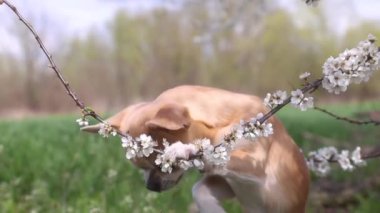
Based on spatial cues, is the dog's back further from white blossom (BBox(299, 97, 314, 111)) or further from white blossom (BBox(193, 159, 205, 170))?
white blossom (BBox(299, 97, 314, 111))

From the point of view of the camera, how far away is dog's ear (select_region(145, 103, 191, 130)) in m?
1.76

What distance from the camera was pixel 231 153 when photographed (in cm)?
189

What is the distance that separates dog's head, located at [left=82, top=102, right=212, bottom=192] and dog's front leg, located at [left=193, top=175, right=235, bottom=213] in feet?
0.34

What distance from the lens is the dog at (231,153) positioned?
1.86 meters

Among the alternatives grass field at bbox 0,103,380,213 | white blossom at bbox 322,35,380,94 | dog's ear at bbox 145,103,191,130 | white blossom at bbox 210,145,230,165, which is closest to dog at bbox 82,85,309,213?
dog's ear at bbox 145,103,191,130

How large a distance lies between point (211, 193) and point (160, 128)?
360 millimetres

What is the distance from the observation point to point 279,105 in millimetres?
1823

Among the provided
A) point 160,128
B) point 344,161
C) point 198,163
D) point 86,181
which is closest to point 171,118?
point 160,128

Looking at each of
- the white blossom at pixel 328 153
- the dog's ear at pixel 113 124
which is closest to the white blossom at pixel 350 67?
the dog's ear at pixel 113 124

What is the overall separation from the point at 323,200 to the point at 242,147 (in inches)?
131

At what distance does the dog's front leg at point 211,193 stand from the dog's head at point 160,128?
0.34ft

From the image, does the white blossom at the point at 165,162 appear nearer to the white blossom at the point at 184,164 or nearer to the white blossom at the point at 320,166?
the white blossom at the point at 184,164

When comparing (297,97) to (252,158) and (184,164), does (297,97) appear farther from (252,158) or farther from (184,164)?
(184,164)

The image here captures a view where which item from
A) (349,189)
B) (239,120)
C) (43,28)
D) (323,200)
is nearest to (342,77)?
(239,120)
